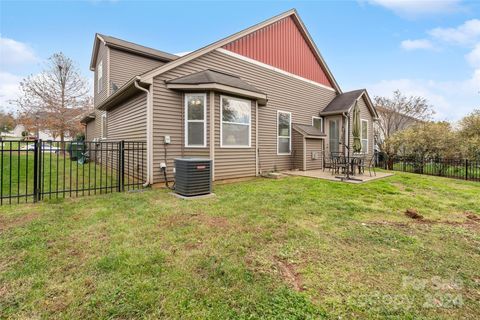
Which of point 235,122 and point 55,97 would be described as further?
point 55,97

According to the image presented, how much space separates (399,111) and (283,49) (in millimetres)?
16112

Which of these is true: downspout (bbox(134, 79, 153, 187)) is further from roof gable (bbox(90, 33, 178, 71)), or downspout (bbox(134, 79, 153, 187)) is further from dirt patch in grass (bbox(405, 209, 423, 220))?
roof gable (bbox(90, 33, 178, 71))

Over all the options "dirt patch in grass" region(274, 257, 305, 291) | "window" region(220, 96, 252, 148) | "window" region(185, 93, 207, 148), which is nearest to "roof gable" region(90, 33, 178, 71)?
"window" region(185, 93, 207, 148)

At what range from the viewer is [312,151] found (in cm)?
1030

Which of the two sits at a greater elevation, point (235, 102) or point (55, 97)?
point (55, 97)

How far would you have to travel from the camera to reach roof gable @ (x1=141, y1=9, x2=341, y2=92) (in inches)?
252

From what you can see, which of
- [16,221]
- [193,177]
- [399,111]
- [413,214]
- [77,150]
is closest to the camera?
[16,221]

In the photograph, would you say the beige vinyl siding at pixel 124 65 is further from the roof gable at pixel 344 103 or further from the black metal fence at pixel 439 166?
the black metal fence at pixel 439 166

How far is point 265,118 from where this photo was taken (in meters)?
9.34

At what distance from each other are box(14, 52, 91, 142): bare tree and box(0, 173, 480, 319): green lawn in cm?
1785

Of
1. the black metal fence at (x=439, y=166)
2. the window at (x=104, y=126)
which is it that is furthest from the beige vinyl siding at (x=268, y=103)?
the window at (x=104, y=126)

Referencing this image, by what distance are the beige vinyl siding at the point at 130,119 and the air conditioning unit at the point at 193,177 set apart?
2118mm

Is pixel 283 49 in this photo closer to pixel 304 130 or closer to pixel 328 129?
pixel 304 130

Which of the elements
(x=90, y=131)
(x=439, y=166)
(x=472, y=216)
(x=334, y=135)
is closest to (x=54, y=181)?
(x=90, y=131)
